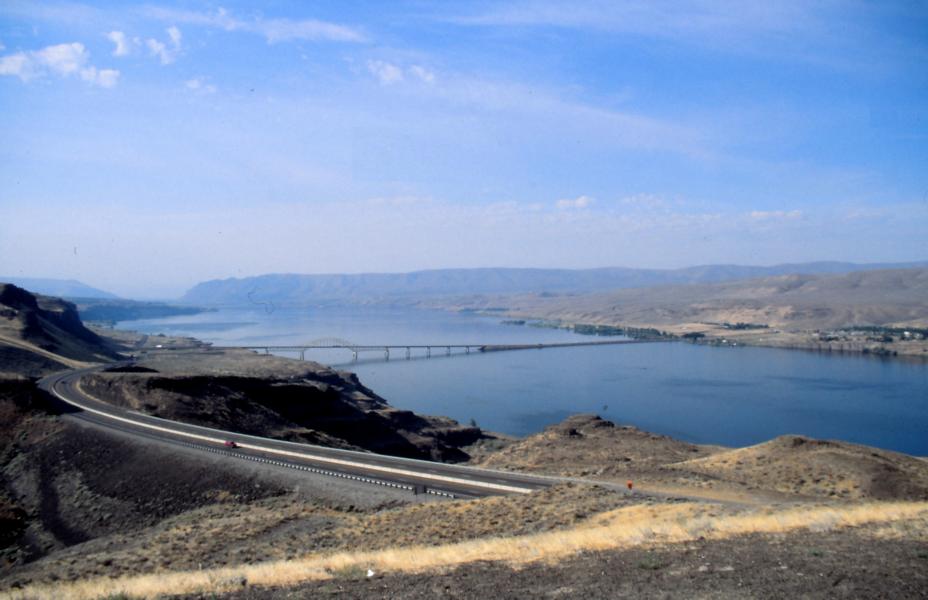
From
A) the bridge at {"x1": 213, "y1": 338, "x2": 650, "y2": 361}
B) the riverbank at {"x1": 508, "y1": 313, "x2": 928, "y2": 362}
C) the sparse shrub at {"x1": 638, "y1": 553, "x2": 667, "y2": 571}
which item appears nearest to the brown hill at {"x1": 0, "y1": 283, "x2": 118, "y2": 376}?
the bridge at {"x1": 213, "y1": 338, "x2": 650, "y2": 361}

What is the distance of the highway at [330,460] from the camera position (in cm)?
1888

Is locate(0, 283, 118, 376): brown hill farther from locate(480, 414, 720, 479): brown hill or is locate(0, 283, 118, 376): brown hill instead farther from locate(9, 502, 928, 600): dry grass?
locate(9, 502, 928, 600): dry grass

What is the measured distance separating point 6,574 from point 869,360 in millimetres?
94565

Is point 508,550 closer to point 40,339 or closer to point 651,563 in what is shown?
point 651,563

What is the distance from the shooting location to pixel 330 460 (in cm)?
2275

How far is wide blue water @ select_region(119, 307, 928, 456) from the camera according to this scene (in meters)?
50.5

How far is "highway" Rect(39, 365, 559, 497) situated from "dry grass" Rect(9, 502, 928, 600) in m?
6.05

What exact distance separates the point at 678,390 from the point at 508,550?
5999 centimetres

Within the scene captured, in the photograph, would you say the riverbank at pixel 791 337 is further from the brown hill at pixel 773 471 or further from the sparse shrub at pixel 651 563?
the sparse shrub at pixel 651 563

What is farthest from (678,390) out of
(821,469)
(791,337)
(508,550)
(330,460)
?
(508,550)

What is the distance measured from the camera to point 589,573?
9188 mm

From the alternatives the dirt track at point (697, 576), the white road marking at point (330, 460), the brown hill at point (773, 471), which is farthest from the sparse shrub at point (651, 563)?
the brown hill at point (773, 471)

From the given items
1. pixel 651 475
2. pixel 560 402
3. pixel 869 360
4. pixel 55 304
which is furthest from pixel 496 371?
pixel 651 475

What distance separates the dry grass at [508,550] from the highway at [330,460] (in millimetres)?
6054
